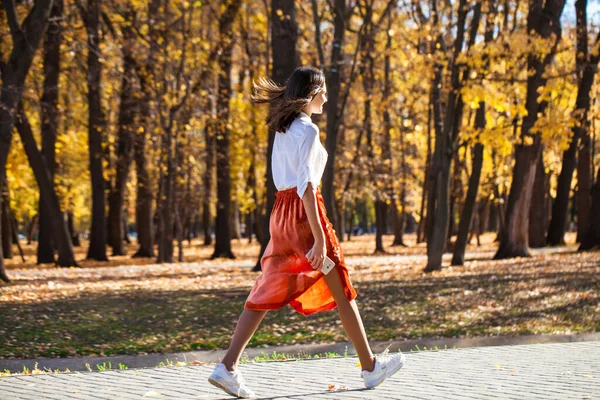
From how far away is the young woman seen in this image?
17.3 feet

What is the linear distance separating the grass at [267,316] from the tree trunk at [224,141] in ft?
35.9

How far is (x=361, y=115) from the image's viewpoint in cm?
4028

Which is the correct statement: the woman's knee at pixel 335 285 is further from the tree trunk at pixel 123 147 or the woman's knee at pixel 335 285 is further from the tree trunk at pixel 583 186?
the tree trunk at pixel 583 186

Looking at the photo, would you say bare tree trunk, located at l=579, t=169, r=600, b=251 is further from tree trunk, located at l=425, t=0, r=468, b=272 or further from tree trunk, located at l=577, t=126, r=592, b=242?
tree trunk, located at l=425, t=0, r=468, b=272

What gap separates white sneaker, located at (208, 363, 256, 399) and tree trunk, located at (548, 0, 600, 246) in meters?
13.3

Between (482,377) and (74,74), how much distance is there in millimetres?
22413

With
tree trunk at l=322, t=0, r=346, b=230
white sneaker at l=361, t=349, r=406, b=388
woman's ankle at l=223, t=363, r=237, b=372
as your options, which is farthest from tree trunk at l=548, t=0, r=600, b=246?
woman's ankle at l=223, t=363, r=237, b=372

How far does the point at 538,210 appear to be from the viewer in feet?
99.6

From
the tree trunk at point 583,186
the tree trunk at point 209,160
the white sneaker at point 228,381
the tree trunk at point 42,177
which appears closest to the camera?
the white sneaker at point 228,381

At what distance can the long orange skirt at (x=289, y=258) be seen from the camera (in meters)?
5.38

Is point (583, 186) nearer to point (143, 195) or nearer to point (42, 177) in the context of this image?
point (143, 195)

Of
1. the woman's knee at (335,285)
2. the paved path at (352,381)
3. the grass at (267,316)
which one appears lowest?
the grass at (267,316)

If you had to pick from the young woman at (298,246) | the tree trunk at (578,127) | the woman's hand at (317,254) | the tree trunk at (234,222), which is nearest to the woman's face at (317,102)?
the young woman at (298,246)

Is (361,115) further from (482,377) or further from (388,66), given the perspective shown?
(482,377)
